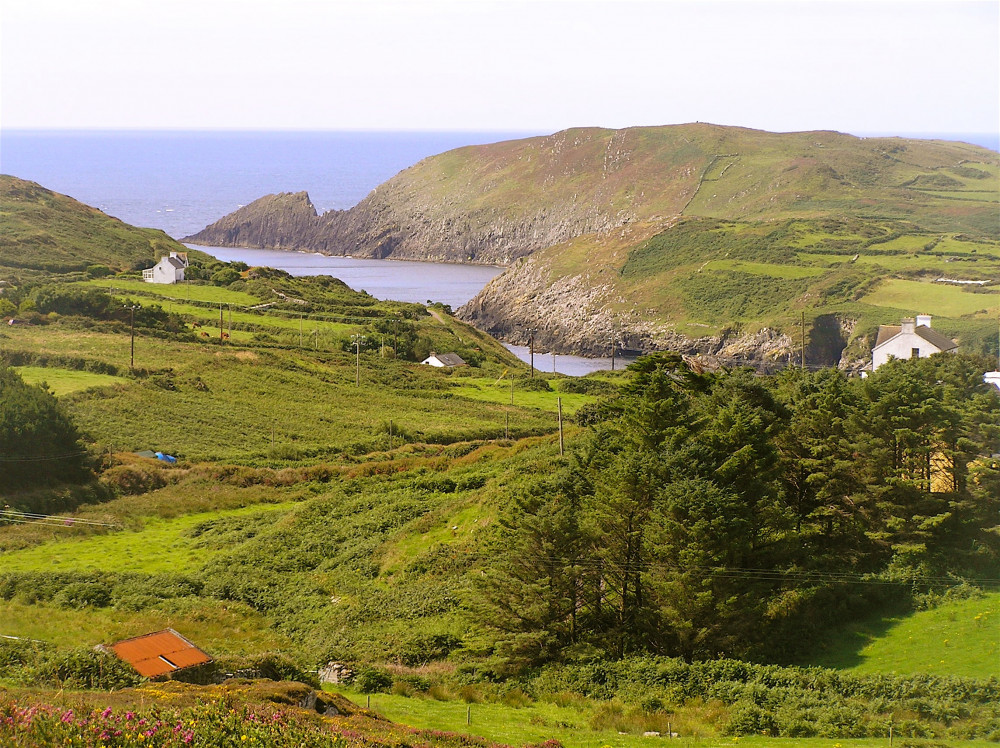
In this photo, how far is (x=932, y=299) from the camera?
9981cm

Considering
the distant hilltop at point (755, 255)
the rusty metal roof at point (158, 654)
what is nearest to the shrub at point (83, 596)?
the rusty metal roof at point (158, 654)

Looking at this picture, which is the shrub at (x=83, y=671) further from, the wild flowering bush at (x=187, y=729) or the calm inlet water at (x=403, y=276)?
the calm inlet water at (x=403, y=276)

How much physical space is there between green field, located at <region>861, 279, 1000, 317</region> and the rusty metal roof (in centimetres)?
8659

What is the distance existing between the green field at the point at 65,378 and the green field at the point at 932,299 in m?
73.2

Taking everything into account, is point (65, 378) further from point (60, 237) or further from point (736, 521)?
point (60, 237)

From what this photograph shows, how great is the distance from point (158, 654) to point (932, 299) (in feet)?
318

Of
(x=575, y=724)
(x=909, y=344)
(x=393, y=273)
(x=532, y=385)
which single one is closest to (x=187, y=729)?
(x=575, y=724)

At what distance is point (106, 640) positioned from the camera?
69.7 feet

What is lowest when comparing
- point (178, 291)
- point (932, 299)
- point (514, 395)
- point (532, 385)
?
point (514, 395)

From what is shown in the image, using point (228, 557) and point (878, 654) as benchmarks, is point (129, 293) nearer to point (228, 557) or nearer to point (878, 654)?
point (228, 557)

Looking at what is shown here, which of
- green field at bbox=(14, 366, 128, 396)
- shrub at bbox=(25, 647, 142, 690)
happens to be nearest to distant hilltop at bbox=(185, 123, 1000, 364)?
green field at bbox=(14, 366, 128, 396)

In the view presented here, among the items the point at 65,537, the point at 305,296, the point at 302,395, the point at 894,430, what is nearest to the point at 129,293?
the point at 305,296

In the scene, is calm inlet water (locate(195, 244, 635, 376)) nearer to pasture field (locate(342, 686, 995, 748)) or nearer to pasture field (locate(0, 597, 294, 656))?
pasture field (locate(0, 597, 294, 656))

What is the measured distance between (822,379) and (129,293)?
74.4 metres
